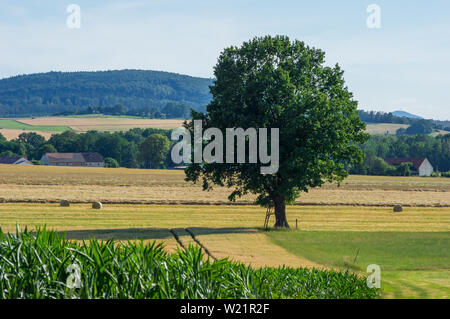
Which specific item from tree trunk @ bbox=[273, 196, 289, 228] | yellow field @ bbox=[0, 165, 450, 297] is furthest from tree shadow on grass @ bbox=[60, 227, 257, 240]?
tree trunk @ bbox=[273, 196, 289, 228]

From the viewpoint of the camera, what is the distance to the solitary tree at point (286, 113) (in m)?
39.4

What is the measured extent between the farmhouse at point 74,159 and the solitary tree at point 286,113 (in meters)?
130

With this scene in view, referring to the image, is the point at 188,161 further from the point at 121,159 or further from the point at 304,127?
the point at 121,159

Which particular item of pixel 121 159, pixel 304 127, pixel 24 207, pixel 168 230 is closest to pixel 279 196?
pixel 304 127

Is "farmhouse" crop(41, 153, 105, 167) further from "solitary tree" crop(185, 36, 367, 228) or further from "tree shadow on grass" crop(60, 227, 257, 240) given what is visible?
"tree shadow on grass" crop(60, 227, 257, 240)

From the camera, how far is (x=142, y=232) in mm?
37594

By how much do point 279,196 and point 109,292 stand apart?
107ft

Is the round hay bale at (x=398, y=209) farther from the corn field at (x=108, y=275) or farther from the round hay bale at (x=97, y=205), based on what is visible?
the corn field at (x=108, y=275)

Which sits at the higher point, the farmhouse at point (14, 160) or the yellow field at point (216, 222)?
the farmhouse at point (14, 160)

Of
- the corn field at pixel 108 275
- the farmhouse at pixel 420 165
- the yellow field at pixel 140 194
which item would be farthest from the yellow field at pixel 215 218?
the farmhouse at pixel 420 165

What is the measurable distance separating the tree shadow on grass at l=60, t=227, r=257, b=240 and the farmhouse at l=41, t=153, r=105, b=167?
431ft

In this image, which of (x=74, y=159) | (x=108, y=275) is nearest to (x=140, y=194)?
(x=108, y=275)

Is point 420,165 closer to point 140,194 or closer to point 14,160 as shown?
point 14,160

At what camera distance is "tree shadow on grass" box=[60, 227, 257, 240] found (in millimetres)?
34938
